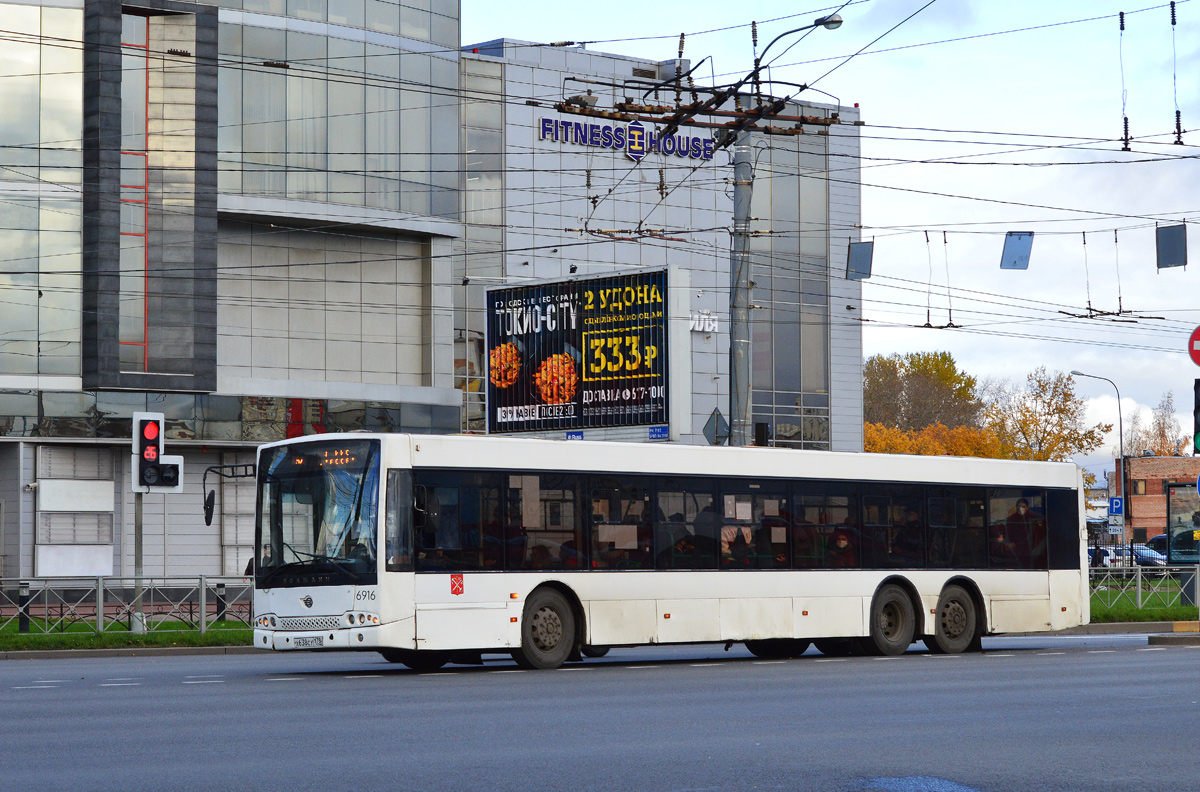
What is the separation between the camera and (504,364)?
142ft

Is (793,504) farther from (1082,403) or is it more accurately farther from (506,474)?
(1082,403)

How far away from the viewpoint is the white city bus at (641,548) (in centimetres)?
1817

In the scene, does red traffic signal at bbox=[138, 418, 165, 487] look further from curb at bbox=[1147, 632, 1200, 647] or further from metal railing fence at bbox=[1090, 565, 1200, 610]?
metal railing fence at bbox=[1090, 565, 1200, 610]

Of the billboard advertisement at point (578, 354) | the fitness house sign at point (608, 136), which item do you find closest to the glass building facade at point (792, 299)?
the fitness house sign at point (608, 136)

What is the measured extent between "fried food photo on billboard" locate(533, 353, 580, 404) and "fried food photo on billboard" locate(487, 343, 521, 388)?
902 millimetres

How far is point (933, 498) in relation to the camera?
75.2ft

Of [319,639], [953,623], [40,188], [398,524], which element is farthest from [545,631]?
[40,188]

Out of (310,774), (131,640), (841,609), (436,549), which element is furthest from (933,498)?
(310,774)

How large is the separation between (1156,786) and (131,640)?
20265 mm

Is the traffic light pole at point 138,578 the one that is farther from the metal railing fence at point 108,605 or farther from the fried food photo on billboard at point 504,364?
the fried food photo on billboard at point 504,364

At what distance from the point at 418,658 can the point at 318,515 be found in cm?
230

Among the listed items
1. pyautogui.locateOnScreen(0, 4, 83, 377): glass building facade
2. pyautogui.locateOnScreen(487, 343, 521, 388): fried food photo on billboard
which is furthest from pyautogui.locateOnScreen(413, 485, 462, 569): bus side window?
pyautogui.locateOnScreen(0, 4, 83, 377): glass building facade

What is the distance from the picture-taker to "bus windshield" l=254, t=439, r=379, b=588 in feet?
59.3

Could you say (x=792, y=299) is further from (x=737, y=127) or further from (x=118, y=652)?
(x=118, y=652)
